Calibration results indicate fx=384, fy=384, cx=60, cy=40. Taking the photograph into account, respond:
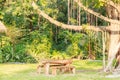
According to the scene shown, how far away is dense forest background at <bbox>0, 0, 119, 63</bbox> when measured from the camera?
20320mm

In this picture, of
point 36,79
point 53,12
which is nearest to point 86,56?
point 53,12

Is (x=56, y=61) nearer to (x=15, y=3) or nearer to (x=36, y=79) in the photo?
(x=36, y=79)

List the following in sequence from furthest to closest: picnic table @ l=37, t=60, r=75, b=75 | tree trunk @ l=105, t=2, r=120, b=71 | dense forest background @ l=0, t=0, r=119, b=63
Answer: dense forest background @ l=0, t=0, r=119, b=63 → tree trunk @ l=105, t=2, r=120, b=71 → picnic table @ l=37, t=60, r=75, b=75

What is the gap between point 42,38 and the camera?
21.2 meters

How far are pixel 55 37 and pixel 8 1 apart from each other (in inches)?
151

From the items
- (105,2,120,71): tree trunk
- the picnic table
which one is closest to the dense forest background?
(105,2,120,71): tree trunk

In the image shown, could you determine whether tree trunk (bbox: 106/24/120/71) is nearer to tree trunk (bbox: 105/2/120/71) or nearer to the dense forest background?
tree trunk (bbox: 105/2/120/71)

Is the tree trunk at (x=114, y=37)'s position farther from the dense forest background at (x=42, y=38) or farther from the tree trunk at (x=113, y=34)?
the dense forest background at (x=42, y=38)

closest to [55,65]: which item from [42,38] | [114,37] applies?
[114,37]

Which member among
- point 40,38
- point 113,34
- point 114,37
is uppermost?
point 113,34

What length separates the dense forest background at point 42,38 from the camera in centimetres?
2032

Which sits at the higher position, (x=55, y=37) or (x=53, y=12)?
(x=53, y=12)

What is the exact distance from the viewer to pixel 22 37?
2155cm

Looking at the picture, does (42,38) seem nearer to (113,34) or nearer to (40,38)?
(40,38)
